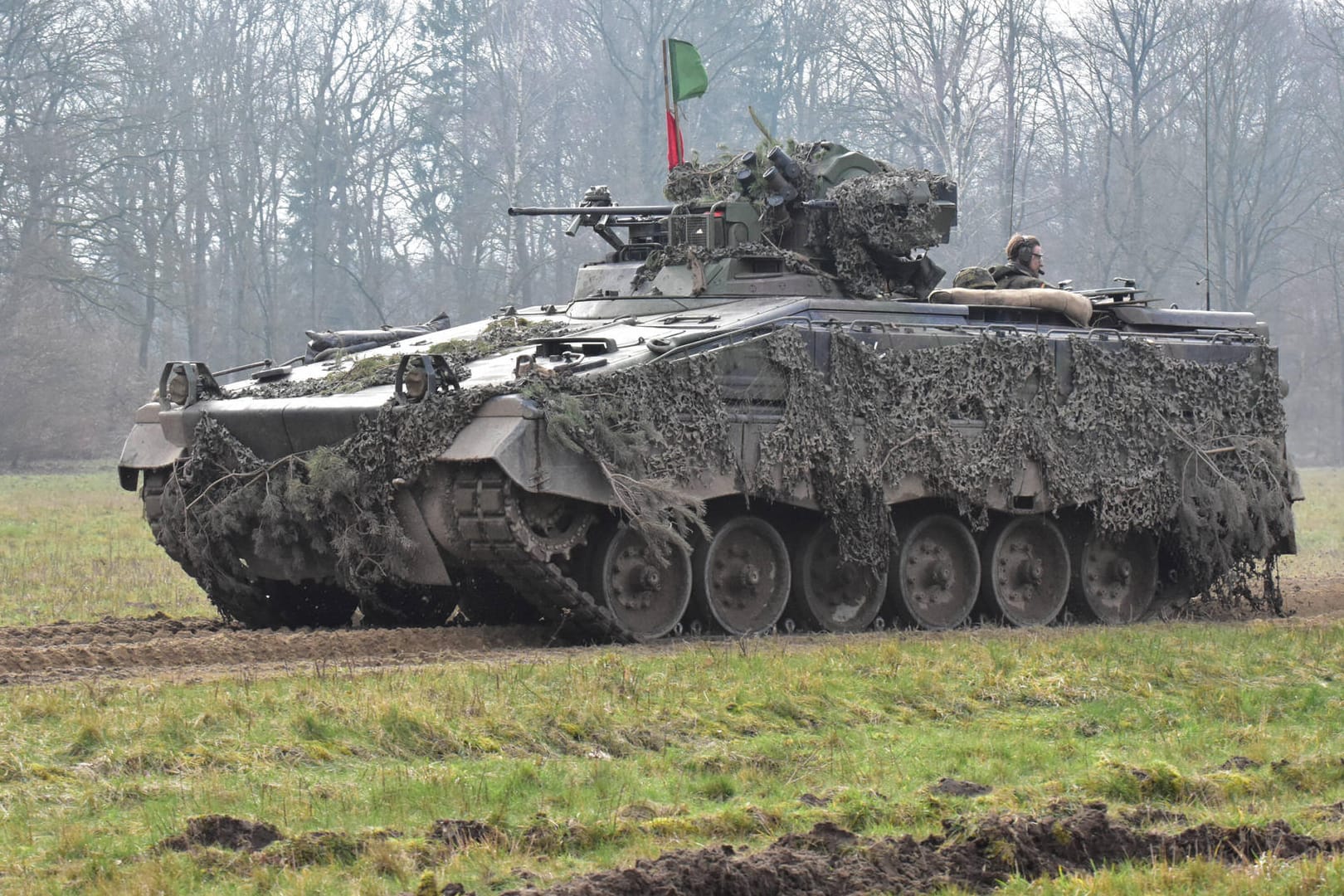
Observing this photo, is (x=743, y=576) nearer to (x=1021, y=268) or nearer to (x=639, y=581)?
(x=639, y=581)

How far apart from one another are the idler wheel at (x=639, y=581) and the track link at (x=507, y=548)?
0.20 meters

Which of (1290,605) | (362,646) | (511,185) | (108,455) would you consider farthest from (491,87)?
(362,646)

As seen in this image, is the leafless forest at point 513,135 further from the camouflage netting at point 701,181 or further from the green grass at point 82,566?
the camouflage netting at point 701,181

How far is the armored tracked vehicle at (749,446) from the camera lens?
12.1 metres

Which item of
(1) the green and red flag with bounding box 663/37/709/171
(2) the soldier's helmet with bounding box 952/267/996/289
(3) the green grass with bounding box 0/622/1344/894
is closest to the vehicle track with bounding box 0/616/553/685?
(3) the green grass with bounding box 0/622/1344/894

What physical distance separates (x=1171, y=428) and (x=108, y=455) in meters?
30.7

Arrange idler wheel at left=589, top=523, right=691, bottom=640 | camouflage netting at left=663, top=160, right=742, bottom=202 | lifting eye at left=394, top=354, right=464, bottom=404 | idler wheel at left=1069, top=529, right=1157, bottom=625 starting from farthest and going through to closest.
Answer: camouflage netting at left=663, top=160, right=742, bottom=202
idler wheel at left=1069, top=529, right=1157, bottom=625
idler wheel at left=589, top=523, right=691, bottom=640
lifting eye at left=394, top=354, right=464, bottom=404

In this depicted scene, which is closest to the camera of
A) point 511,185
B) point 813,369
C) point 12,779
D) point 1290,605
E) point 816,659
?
point 12,779

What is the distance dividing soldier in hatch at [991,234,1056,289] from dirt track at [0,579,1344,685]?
5842 millimetres

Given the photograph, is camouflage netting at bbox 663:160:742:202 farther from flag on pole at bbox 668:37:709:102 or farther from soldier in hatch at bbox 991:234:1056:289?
soldier in hatch at bbox 991:234:1056:289

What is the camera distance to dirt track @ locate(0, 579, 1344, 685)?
10.8 meters

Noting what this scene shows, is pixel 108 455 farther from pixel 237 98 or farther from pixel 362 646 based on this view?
pixel 362 646

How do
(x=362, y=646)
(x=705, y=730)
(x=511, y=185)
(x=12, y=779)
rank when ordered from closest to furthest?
(x=12, y=779) → (x=705, y=730) → (x=362, y=646) → (x=511, y=185)

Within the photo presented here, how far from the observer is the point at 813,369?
44.3 ft
